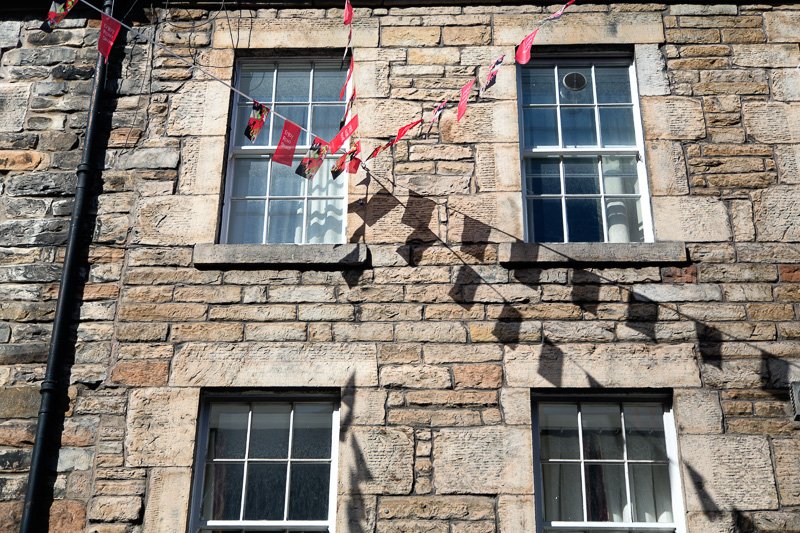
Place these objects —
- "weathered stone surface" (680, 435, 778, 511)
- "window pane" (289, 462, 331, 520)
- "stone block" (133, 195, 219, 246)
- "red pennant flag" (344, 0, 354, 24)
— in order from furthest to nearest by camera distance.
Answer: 1. "red pennant flag" (344, 0, 354, 24)
2. "stone block" (133, 195, 219, 246)
3. "window pane" (289, 462, 331, 520)
4. "weathered stone surface" (680, 435, 778, 511)

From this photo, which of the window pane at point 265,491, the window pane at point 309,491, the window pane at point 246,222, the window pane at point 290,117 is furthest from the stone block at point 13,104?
the window pane at point 309,491

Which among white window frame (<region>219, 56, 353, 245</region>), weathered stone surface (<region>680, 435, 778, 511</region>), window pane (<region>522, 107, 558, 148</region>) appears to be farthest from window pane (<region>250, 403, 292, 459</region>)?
window pane (<region>522, 107, 558, 148</region>)

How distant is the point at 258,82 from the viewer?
20.9 feet

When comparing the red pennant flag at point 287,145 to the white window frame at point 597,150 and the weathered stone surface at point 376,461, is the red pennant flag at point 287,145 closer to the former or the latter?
the white window frame at point 597,150

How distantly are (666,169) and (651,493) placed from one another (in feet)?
7.81

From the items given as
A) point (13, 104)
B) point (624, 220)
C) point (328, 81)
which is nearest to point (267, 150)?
point (328, 81)

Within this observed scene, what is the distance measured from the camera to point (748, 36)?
6195 mm

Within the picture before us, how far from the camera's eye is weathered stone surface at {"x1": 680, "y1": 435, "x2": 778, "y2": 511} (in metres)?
4.91

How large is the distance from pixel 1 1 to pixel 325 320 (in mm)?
3979

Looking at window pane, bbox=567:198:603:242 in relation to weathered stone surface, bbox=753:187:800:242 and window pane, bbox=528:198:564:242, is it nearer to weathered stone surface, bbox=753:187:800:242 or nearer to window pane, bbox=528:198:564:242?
window pane, bbox=528:198:564:242

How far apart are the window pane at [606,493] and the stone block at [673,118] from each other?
254cm

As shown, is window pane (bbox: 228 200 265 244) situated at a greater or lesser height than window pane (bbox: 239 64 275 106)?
lesser

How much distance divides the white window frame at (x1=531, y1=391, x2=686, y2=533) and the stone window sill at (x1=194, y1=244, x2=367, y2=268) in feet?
5.45

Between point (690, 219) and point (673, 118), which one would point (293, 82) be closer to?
point (673, 118)
